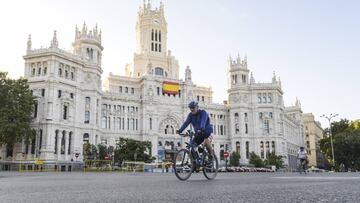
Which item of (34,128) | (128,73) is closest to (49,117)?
(34,128)

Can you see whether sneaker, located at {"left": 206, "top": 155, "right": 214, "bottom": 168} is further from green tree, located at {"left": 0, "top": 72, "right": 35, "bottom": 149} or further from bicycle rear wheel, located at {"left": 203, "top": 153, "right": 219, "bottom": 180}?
green tree, located at {"left": 0, "top": 72, "right": 35, "bottom": 149}

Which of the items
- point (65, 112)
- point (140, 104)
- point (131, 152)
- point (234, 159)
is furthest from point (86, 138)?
point (234, 159)

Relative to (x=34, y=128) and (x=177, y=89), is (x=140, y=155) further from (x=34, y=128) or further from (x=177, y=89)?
(x=177, y=89)

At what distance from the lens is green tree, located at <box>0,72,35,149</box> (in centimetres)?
4598

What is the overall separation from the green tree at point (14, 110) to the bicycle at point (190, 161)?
41567 mm

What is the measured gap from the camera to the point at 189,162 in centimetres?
920

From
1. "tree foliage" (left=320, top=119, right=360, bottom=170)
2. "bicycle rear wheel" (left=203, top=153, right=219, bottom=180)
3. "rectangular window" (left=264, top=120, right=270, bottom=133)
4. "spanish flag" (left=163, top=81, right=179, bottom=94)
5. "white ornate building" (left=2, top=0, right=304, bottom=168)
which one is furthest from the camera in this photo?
"rectangular window" (left=264, top=120, right=270, bottom=133)

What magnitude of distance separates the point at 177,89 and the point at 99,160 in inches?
1079

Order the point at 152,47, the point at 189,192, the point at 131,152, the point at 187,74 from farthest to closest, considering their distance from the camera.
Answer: the point at 152,47 < the point at 187,74 < the point at 131,152 < the point at 189,192

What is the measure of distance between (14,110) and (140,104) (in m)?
28.4

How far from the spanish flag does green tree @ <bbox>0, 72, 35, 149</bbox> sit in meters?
29.9

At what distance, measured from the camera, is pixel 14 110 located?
154 ft

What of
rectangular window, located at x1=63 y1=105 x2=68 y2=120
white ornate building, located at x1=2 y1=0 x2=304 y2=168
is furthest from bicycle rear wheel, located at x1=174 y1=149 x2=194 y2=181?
rectangular window, located at x1=63 y1=105 x2=68 y2=120

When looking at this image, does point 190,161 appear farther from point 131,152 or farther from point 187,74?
point 187,74
